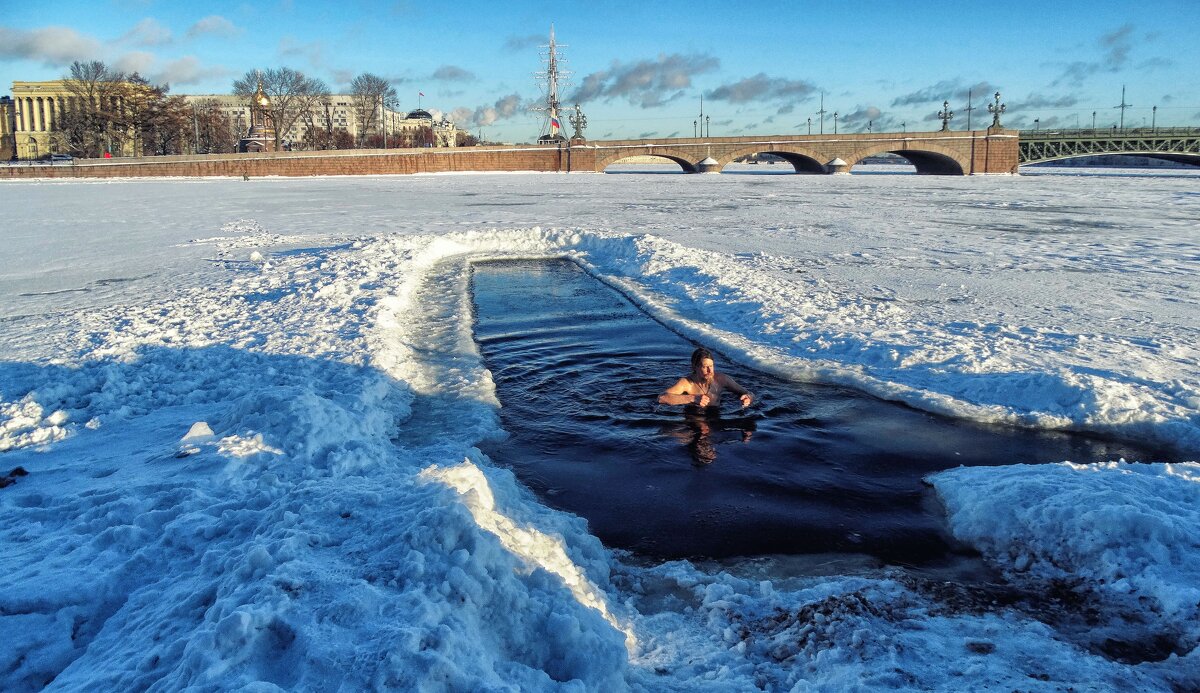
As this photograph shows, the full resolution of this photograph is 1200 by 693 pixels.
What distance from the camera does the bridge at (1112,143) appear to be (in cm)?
7144

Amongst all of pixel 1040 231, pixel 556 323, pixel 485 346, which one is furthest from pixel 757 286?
pixel 1040 231

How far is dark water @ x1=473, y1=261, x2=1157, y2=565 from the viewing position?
4805mm

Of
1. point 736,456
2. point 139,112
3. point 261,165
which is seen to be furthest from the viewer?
point 139,112

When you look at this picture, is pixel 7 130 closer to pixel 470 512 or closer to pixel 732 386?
pixel 732 386

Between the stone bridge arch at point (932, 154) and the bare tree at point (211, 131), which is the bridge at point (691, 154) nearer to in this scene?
the stone bridge arch at point (932, 154)

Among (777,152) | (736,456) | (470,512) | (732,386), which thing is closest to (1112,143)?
(777,152)

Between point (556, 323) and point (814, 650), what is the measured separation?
7.80m

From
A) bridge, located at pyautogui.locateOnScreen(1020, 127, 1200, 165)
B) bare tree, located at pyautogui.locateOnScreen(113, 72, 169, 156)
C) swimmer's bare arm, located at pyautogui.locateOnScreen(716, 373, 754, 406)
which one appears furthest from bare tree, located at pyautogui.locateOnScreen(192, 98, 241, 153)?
swimmer's bare arm, located at pyautogui.locateOnScreen(716, 373, 754, 406)

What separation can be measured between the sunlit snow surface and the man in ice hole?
1.00 m

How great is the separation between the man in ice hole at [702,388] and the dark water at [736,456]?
127 mm

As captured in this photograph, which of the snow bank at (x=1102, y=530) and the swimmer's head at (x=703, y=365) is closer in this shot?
the snow bank at (x=1102, y=530)

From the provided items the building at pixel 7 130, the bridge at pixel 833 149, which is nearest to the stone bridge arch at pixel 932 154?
the bridge at pixel 833 149

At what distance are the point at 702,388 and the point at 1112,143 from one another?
290 ft

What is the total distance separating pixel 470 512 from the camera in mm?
3879
